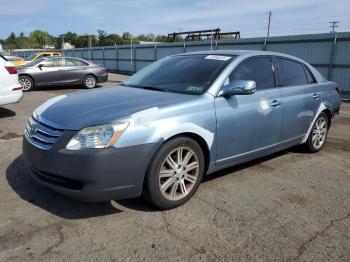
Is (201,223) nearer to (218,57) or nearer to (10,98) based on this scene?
(218,57)

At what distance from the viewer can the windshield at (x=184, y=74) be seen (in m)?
3.97

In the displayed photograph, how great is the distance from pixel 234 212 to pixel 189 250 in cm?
85

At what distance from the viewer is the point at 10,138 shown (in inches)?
243

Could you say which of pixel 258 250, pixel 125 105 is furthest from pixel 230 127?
pixel 258 250

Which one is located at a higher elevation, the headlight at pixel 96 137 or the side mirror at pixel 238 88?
the side mirror at pixel 238 88

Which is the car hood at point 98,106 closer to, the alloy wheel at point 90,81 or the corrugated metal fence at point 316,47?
the alloy wheel at point 90,81

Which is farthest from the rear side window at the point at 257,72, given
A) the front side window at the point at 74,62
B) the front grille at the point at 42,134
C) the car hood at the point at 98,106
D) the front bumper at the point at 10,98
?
the front side window at the point at 74,62

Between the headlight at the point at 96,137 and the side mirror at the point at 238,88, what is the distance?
4.38 ft

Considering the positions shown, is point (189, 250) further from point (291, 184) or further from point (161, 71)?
point (161, 71)

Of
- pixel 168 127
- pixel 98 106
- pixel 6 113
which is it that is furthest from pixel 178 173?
pixel 6 113

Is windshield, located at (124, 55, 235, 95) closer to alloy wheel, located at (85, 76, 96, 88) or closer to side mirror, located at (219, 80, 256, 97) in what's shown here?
side mirror, located at (219, 80, 256, 97)

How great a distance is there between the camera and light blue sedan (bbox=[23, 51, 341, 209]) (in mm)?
3049

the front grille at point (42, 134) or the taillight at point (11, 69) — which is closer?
the front grille at point (42, 134)

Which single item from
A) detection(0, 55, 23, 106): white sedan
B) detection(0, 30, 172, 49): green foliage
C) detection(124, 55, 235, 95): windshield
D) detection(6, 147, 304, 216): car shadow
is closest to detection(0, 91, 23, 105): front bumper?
detection(0, 55, 23, 106): white sedan
